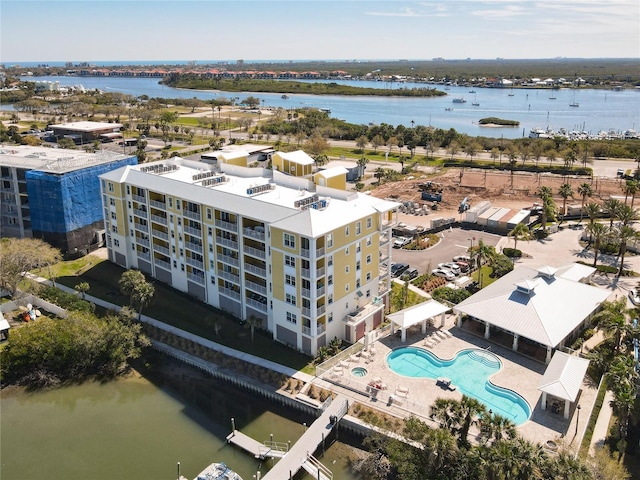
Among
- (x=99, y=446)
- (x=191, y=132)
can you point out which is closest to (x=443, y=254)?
(x=99, y=446)

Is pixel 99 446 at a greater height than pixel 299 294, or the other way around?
pixel 299 294

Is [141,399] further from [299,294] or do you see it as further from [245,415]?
[299,294]

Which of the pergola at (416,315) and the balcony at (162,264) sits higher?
the balcony at (162,264)

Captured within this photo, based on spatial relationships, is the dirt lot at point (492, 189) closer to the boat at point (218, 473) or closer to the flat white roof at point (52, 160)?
the flat white roof at point (52, 160)

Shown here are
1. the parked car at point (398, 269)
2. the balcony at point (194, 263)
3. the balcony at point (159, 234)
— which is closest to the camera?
the balcony at point (194, 263)

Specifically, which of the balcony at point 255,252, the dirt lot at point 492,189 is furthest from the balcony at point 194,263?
the dirt lot at point 492,189

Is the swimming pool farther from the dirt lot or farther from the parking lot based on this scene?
the dirt lot
